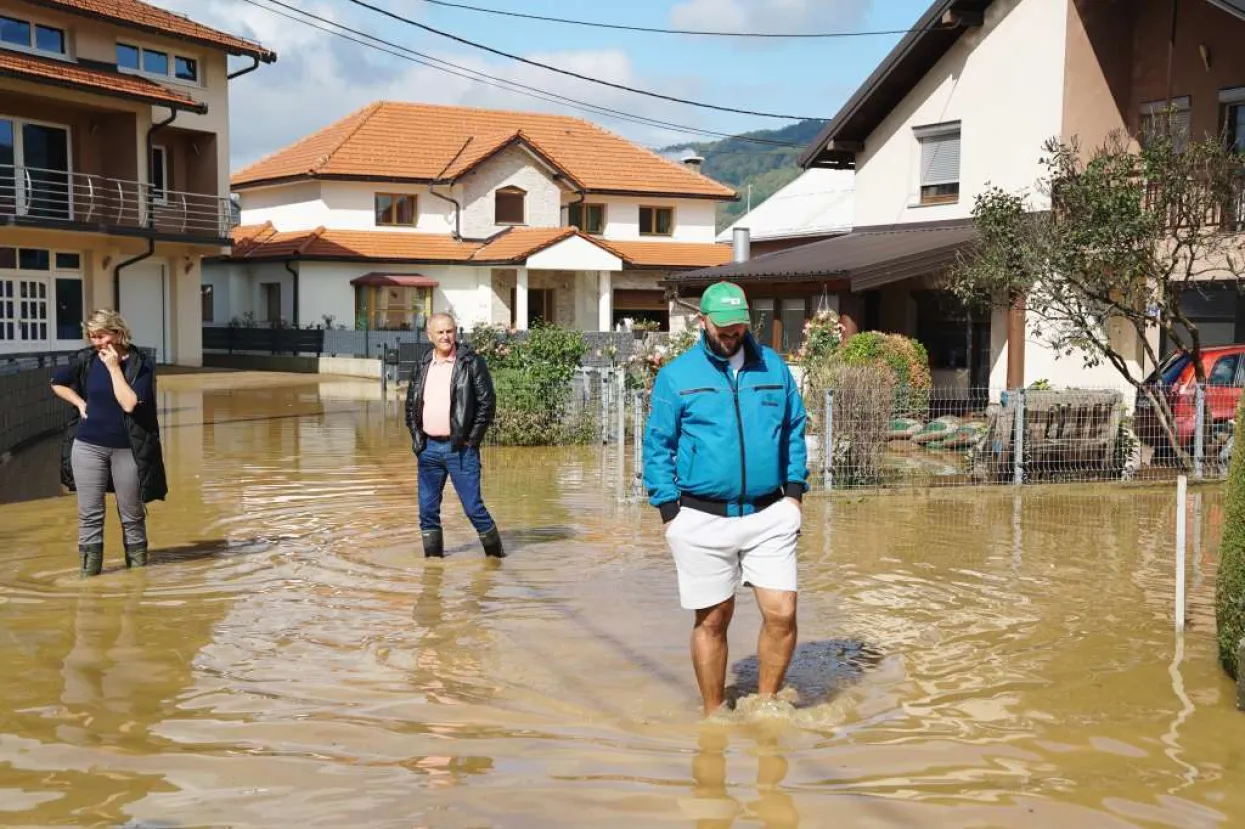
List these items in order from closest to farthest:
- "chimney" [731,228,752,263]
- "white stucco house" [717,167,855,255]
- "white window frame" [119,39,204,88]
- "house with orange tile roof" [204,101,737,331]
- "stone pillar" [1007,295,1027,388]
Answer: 1. "stone pillar" [1007,295,1027,388]
2. "chimney" [731,228,752,263]
3. "white window frame" [119,39,204,88]
4. "white stucco house" [717,167,855,255]
5. "house with orange tile roof" [204,101,737,331]

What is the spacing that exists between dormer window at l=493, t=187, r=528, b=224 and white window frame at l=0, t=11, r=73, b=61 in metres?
15.8

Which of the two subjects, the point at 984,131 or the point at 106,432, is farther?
the point at 984,131

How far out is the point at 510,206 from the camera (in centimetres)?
4616

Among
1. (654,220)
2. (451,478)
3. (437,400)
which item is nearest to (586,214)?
(654,220)

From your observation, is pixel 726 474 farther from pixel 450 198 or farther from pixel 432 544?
pixel 450 198

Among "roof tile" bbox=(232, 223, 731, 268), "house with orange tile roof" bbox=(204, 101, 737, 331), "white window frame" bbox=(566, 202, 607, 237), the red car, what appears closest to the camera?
Result: the red car

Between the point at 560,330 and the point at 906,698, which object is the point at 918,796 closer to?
the point at 906,698

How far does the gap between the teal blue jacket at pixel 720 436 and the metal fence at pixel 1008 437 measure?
7826 mm

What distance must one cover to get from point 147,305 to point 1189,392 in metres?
28.9

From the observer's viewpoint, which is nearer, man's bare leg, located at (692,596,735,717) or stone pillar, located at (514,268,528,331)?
man's bare leg, located at (692,596,735,717)

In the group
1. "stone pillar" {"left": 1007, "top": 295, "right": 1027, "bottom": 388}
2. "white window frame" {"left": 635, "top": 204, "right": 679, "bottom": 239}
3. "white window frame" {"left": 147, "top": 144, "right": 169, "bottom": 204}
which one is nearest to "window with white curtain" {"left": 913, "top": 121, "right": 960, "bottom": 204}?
"stone pillar" {"left": 1007, "top": 295, "right": 1027, "bottom": 388}

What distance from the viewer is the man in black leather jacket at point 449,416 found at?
9.77 meters

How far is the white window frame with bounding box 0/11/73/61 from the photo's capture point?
1254 inches

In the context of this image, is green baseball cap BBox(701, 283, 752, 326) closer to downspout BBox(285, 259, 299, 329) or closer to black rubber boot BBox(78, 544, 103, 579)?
black rubber boot BBox(78, 544, 103, 579)
